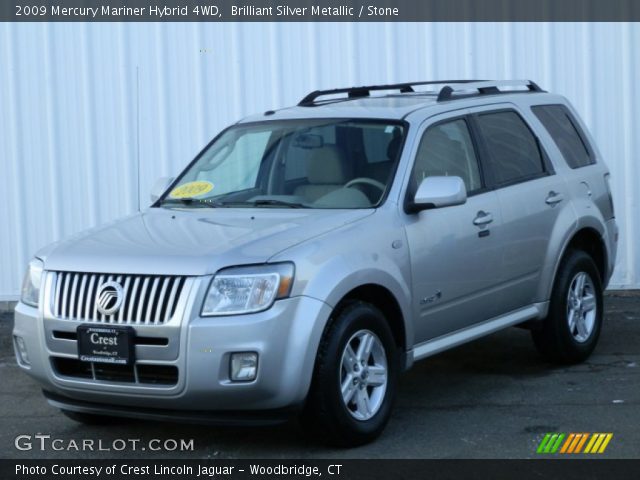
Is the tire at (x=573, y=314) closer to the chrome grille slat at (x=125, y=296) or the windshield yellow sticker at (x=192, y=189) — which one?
the windshield yellow sticker at (x=192, y=189)

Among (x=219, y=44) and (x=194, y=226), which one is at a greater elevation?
(x=219, y=44)

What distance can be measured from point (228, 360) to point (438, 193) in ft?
5.11

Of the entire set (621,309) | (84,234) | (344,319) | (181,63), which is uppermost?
(181,63)

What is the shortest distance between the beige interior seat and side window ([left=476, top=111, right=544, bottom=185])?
1.01m

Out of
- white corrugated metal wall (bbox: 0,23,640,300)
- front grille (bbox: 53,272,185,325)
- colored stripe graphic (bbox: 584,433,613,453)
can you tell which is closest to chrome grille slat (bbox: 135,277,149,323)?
front grille (bbox: 53,272,185,325)

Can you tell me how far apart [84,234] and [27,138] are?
Result: 4.65 meters

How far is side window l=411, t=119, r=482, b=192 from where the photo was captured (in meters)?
6.70

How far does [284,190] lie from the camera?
6742 millimetres

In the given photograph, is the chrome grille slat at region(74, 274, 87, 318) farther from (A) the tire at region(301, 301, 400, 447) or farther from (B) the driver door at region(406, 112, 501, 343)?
(B) the driver door at region(406, 112, 501, 343)

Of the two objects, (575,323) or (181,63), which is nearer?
(575,323)

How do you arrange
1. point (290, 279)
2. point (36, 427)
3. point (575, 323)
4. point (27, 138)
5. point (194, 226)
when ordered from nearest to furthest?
point (290, 279), point (194, 226), point (36, 427), point (575, 323), point (27, 138)

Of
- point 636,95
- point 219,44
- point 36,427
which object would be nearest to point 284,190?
point 36,427
